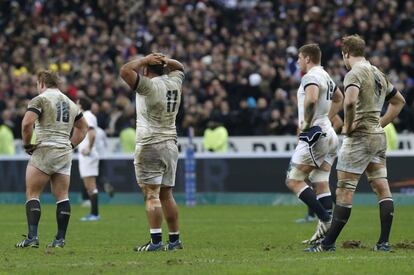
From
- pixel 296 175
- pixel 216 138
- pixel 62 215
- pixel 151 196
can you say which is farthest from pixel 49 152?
pixel 216 138

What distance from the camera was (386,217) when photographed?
1371 cm

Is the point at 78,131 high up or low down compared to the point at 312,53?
down

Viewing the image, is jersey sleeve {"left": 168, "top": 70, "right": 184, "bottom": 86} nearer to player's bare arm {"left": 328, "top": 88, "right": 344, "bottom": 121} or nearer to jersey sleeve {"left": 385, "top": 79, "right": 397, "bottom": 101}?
player's bare arm {"left": 328, "top": 88, "right": 344, "bottom": 121}

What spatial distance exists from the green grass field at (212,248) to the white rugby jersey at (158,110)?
1.46 meters

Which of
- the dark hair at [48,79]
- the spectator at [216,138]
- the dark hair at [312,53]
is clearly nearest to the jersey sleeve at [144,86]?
the dark hair at [48,79]

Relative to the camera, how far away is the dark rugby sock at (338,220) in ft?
44.0

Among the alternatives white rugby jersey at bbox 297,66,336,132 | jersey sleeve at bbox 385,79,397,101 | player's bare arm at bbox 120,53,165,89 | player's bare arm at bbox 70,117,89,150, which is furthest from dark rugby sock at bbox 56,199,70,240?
jersey sleeve at bbox 385,79,397,101

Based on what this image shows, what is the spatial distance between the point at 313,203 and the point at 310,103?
162cm

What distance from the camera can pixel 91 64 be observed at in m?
35.2

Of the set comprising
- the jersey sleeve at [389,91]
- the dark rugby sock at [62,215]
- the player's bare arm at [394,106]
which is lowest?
the dark rugby sock at [62,215]

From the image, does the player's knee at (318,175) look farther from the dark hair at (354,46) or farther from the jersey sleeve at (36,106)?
the jersey sleeve at (36,106)

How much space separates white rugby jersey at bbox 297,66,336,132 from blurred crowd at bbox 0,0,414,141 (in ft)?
45.5

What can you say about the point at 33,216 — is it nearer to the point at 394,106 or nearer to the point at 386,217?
the point at 386,217

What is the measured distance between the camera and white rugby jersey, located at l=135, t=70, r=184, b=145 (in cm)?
1395
